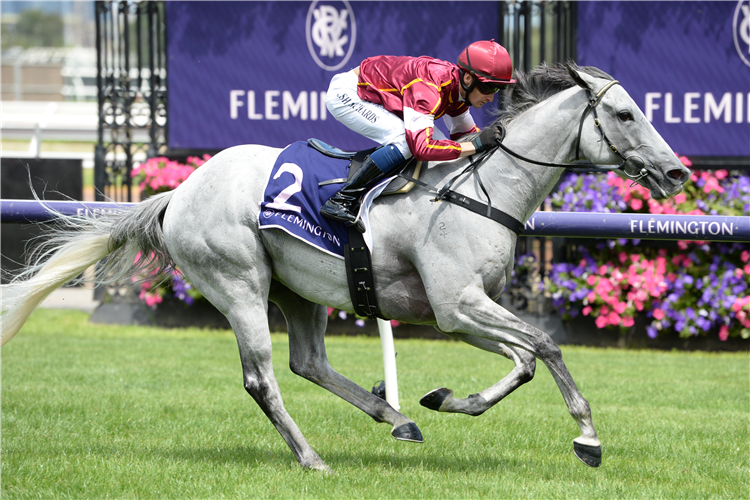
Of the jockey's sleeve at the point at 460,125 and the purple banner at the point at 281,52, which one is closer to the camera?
the jockey's sleeve at the point at 460,125

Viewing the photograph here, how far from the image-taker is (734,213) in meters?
8.10

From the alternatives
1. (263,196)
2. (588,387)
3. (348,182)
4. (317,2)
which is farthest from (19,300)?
Answer: (317,2)

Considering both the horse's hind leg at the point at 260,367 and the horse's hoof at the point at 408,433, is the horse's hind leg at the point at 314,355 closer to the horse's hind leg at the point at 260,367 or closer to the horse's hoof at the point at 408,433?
the horse's hoof at the point at 408,433

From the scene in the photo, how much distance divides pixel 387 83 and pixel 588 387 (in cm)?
331

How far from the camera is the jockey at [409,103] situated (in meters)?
4.20

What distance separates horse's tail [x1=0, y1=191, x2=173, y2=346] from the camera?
4887 mm

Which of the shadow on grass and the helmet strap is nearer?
the helmet strap

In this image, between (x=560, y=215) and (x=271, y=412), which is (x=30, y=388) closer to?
(x=271, y=412)

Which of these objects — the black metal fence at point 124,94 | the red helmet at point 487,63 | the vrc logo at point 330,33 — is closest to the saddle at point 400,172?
the red helmet at point 487,63

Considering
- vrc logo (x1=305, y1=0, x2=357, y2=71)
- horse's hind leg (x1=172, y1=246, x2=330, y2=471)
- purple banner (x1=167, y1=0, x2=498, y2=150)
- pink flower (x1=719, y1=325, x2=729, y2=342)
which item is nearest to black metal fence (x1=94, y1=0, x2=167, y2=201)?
purple banner (x1=167, y1=0, x2=498, y2=150)

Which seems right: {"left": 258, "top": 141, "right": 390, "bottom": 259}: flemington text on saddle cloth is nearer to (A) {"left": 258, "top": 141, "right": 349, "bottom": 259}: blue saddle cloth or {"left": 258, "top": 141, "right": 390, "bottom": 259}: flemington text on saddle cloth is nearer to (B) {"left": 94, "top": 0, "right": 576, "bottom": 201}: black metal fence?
(A) {"left": 258, "top": 141, "right": 349, "bottom": 259}: blue saddle cloth

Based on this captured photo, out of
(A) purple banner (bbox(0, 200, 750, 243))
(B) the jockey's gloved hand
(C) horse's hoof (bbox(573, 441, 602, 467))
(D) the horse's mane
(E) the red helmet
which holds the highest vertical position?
(E) the red helmet

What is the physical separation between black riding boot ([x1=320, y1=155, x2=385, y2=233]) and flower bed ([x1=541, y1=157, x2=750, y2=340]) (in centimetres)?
451

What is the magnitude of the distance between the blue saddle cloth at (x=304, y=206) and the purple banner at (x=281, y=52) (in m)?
4.52
